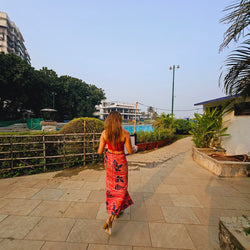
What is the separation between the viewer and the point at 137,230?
225 centimetres

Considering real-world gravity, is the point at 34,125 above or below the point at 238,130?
below

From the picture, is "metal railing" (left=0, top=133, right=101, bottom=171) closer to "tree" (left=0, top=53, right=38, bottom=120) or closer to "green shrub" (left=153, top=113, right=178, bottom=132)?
"green shrub" (left=153, top=113, right=178, bottom=132)

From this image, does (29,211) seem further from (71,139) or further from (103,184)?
(71,139)

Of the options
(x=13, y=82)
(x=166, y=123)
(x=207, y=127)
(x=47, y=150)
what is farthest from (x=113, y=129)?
(x=13, y=82)

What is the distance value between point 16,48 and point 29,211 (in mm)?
64912

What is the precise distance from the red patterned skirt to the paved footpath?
16.3 inches

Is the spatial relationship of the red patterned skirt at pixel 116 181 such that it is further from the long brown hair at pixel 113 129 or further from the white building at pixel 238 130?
the white building at pixel 238 130

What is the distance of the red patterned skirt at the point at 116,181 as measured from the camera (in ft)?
7.36

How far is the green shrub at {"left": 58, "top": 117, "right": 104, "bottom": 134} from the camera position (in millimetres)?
5398

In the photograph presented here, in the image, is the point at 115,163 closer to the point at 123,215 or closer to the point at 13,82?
the point at 123,215

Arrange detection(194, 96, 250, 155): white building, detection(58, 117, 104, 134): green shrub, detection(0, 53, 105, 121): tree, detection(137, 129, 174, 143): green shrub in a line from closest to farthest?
detection(58, 117, 104, 134): green shrub
detection(194, 96, 250, 155): white building
detection(137, 129, 174, 143): green shrub
detection(0, 53, 105, 121): tree

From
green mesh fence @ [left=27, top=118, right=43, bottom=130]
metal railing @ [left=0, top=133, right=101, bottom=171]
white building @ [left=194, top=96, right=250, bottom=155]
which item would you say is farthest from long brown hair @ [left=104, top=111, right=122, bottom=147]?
green mesh fence @ [left=27, top=118, right=43, bottom=130]

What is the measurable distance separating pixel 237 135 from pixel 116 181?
21.6ft

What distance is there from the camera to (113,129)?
2107 mm
